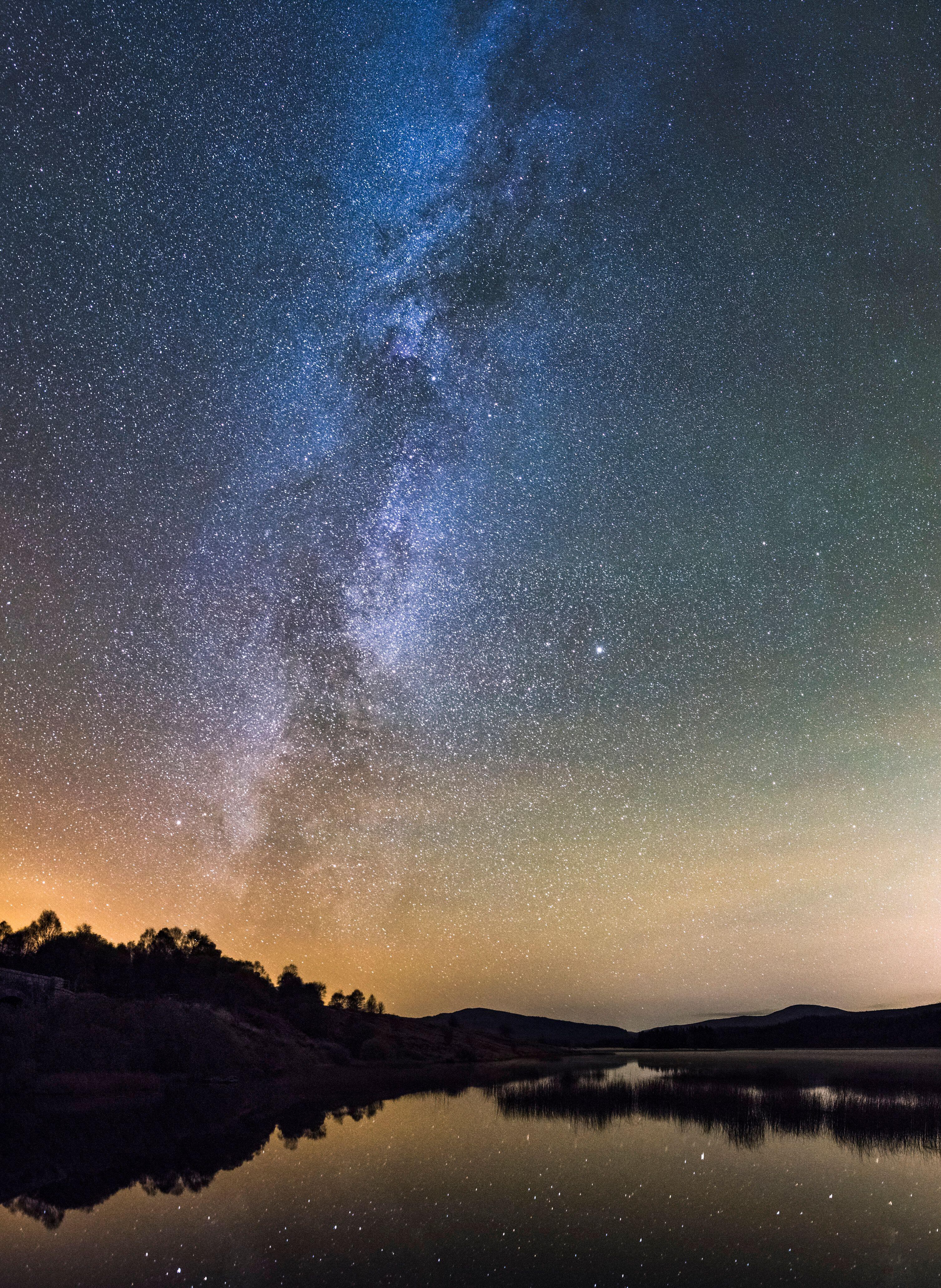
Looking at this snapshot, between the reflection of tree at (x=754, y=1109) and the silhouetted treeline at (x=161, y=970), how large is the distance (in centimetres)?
7687

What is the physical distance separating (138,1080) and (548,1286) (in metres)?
58.1

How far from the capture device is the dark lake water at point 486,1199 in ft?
54.5

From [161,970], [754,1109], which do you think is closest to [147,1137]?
[754,1109]

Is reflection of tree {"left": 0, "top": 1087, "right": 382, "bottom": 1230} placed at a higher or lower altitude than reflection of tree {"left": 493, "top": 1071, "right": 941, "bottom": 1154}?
higher

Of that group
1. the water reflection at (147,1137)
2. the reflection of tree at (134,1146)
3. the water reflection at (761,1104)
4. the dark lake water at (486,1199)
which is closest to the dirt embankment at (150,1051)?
the water reflection at (147,1137)

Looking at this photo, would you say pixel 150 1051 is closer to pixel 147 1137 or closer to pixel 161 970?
pixel 147 1137

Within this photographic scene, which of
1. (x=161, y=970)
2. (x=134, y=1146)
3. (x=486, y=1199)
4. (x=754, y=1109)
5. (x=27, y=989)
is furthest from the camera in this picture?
(x=161, y=970)

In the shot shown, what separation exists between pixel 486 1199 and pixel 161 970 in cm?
13360

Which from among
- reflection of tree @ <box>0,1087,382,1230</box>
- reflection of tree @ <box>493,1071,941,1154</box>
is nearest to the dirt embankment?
reflection of tree @ <box>0,1087,382,1230</box>

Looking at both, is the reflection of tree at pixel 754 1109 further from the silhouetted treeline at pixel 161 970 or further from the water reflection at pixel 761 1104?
the silhouetted treeline at pixel 161 970

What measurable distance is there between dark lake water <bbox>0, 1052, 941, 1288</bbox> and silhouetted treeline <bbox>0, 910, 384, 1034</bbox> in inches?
3383

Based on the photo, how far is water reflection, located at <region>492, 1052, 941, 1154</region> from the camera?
3391cm

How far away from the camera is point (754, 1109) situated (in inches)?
1695

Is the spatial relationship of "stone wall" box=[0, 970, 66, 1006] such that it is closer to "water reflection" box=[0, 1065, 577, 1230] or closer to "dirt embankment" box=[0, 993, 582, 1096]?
"dirt embankment" box=[0, 993, 582, 1096]
